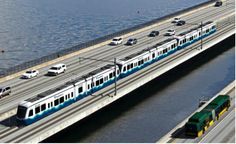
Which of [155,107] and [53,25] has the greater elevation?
[155,107]

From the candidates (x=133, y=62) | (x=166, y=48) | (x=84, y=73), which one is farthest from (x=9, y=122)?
(x=166, y=48)

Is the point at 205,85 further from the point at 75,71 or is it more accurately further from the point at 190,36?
the point at 75,71

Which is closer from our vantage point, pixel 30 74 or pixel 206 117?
pixel 206 117

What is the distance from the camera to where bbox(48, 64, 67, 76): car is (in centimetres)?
8219

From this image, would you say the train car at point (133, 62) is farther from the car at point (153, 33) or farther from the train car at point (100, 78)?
the car at point (153, 33)

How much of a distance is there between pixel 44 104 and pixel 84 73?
20878mm

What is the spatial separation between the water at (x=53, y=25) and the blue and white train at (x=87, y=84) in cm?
3944

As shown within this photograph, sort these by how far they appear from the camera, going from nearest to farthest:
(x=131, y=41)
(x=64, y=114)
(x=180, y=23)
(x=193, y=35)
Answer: (x=64, y=114) → (x=131, y=41) → (x=193, y=35) → (x=180, y=23)

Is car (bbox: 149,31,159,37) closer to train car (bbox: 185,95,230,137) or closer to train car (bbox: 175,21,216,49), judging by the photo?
train car (bbox: 175,21,216,49)

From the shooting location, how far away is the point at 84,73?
3246 inches

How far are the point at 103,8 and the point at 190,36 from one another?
309 ft

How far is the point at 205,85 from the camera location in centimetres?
9531

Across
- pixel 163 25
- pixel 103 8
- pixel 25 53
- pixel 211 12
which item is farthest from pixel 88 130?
pixel 103 8

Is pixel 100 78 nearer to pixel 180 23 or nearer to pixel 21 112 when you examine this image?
pixel 21 112
